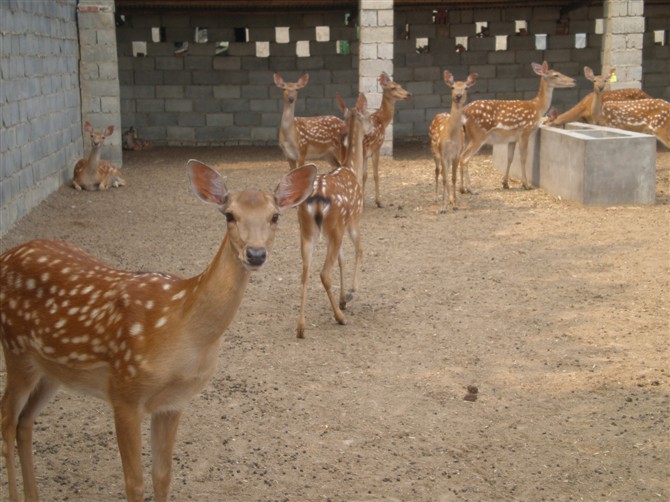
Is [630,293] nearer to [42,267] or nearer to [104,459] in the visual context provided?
[104,459]

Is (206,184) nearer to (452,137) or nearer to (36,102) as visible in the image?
(452,137)

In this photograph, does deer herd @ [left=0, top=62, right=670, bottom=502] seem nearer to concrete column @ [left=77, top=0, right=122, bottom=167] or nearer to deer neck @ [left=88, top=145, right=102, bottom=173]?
deer neck @ [left=88, top=145, right=102, bottom=173]

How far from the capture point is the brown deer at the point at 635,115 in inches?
545

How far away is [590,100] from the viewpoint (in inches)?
566

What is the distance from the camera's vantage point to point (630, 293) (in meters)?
7.43

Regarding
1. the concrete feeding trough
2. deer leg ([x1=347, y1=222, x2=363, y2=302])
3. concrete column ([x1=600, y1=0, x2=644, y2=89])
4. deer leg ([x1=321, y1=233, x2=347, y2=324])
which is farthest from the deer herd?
concrete column ([x1=600, y1=0, x2=644, y2=89])

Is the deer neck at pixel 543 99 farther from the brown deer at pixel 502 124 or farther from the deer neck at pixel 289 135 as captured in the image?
the deer neck at pixel 289 135

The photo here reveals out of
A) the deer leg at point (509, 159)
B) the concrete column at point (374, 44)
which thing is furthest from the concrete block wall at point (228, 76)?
A: the deer leg at point (509, 159)

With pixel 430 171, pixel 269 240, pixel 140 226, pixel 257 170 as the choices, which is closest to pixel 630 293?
pixel 269 240

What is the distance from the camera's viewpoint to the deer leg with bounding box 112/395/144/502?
3.49 metres

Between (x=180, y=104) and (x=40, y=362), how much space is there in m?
14.8

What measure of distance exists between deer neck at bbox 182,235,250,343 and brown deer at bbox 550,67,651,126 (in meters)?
11.3

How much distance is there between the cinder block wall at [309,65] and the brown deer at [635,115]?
448 centimetres

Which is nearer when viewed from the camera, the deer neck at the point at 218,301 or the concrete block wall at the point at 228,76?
the deer neck at the point at 218,301
